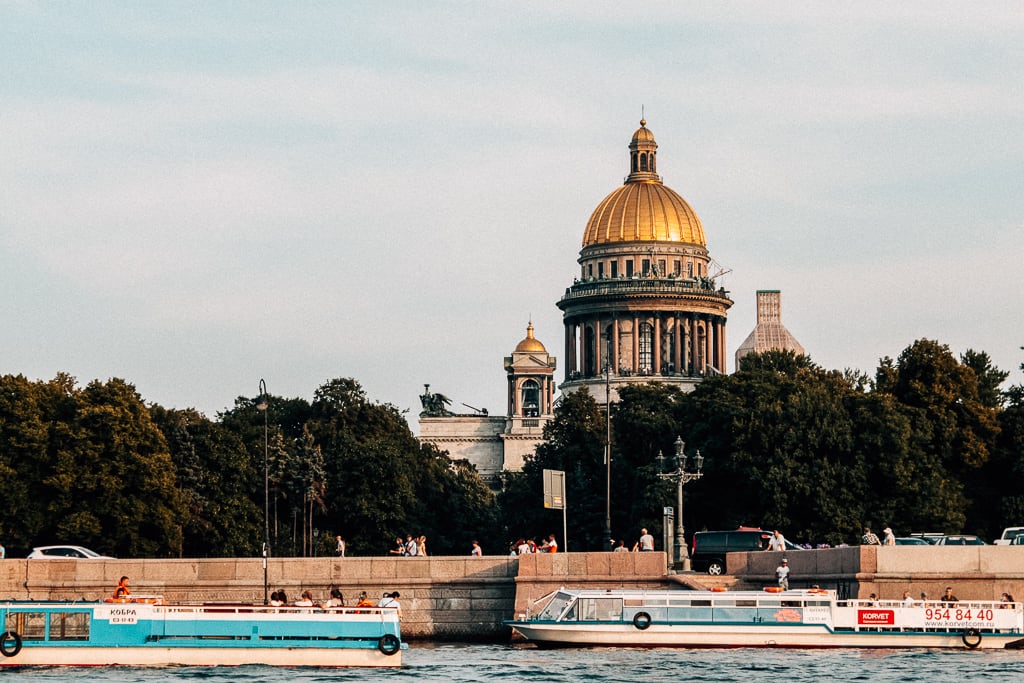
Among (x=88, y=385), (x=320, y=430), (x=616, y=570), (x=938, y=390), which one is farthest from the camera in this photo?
(x=320, y=430)

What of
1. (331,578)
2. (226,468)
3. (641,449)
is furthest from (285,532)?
(331,578)

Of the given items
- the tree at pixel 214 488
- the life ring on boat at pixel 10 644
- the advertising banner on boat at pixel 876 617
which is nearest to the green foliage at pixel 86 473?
the tree at pixel 214 488

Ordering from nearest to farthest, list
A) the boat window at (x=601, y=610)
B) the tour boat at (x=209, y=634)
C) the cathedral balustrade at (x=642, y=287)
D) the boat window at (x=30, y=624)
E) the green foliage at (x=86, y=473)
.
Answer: the boat window at (x=30, y=624) → the tour boat at (x=209, y=634) → the boat window at (x=601, y=610) → the green foliage at (x=86, y=473) → the cathedral balustrade at (x=642, y=287)

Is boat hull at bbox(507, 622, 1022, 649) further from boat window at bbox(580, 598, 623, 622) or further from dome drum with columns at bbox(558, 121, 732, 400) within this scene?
dome drum with columns at bbox(558, 121, 732, 400)

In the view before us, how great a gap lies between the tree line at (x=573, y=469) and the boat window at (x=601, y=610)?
18320mm

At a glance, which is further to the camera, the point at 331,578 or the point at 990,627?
the point at 331,578

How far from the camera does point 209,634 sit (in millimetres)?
63594

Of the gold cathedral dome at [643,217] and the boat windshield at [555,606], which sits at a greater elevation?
the gold cathedral dome at [643,217]

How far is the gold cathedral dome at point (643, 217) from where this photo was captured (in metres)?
180

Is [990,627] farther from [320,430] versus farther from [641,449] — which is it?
[320,430]

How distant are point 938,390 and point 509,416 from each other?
249 ft

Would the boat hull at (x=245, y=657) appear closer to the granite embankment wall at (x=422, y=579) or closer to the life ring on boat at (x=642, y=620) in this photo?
the life ring on boat at (x=642, y=620)

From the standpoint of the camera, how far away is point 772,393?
11044cm

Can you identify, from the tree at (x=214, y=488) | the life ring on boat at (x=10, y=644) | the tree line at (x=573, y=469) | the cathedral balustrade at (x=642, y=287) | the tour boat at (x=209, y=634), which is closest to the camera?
the life ring on boat at (x=10, y=644)
